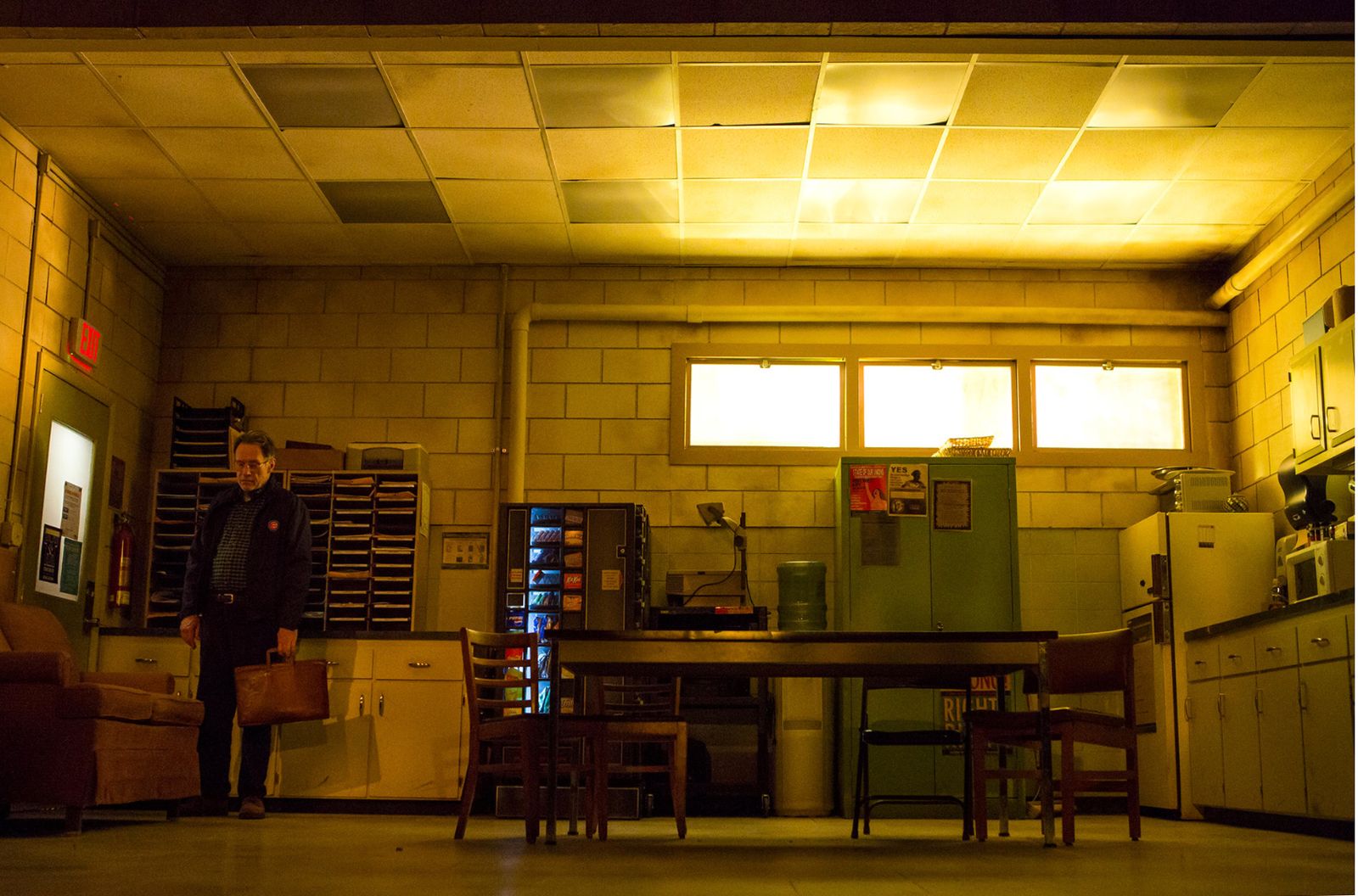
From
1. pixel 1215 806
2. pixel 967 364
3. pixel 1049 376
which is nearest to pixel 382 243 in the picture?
pixel 967 364

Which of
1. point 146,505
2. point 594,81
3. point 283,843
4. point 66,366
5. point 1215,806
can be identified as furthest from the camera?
point 146,505

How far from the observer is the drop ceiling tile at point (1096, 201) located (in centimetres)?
729

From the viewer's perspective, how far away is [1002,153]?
22.6ft

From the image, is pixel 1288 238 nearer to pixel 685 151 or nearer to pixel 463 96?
pixel 685 151

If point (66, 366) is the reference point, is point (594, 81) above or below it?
above

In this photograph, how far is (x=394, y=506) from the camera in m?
7.67

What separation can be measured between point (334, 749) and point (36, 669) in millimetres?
2147

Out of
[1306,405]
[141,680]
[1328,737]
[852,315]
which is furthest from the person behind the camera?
[852,315]

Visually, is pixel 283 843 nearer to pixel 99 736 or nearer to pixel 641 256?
pixel 99 736

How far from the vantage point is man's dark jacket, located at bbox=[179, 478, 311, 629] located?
6082mm

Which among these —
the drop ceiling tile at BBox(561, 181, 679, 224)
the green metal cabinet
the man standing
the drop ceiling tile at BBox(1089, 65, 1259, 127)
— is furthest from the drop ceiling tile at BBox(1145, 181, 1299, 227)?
the man standing

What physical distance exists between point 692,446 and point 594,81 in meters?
2.77

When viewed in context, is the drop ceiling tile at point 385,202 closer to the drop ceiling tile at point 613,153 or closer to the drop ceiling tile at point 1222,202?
the drop ceiling tile at point 613,153

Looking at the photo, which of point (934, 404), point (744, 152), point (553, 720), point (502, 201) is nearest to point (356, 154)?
point (502, 201)
